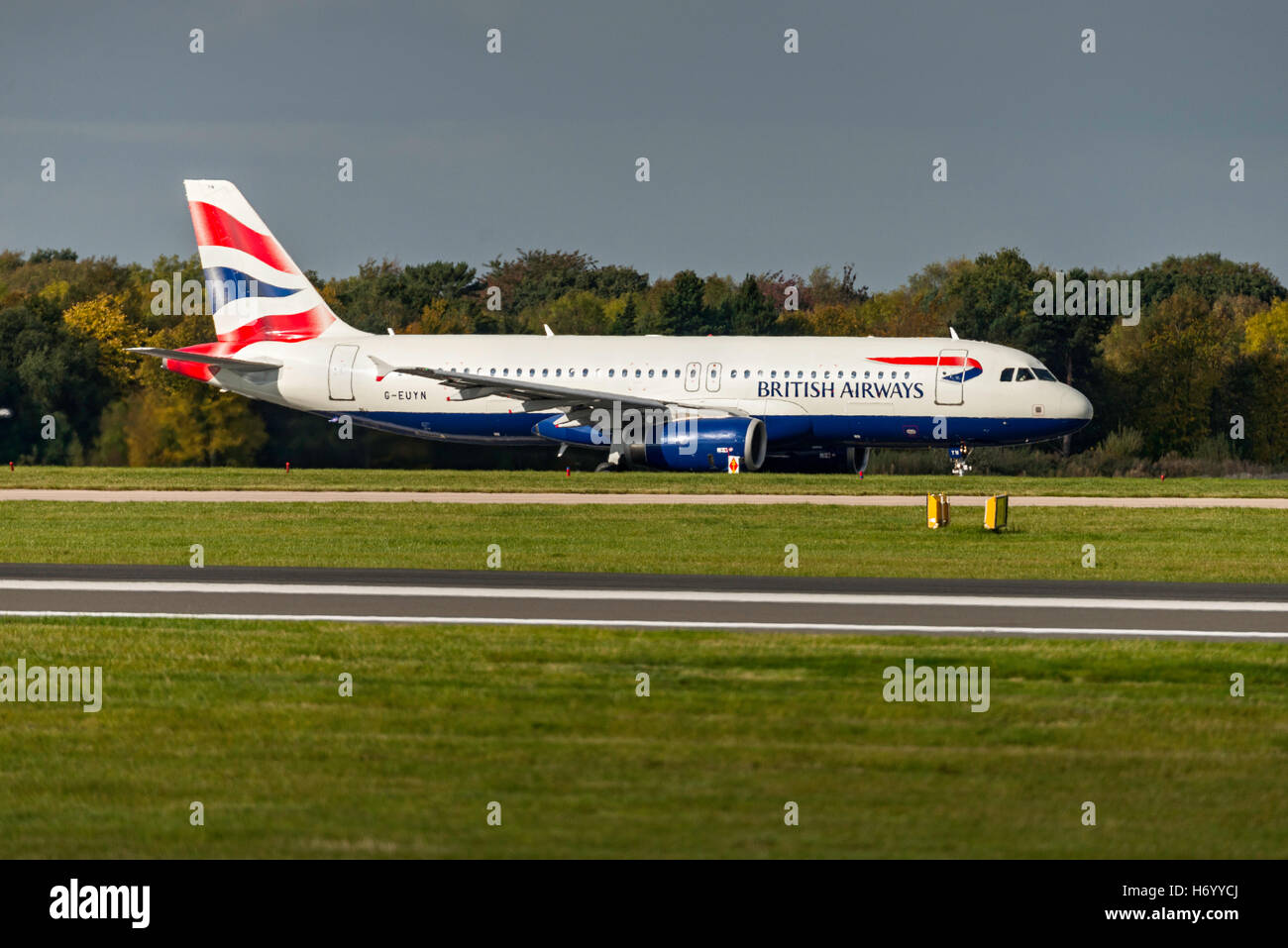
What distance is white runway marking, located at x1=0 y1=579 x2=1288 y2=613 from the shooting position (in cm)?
1927

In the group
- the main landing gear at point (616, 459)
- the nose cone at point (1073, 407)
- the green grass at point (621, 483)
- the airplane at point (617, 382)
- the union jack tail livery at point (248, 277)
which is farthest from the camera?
the union jack tail livery at point (248, 277)

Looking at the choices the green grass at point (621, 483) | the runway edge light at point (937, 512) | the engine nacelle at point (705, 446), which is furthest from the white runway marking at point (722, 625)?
the engine nacelle at point (705, 446)

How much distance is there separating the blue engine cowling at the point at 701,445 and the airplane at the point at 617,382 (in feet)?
0.13

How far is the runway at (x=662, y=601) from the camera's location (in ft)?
57.1

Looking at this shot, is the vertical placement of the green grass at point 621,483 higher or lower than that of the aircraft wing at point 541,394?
lower

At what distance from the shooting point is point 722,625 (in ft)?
56.3

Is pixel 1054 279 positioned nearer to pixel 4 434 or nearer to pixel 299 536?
pixel 4 434

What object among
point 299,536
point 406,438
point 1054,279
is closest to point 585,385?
point 406,438

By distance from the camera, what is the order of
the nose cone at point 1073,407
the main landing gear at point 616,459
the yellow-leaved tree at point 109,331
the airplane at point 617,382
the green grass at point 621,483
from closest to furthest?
the green grass at point 621,483, the airplane at point 617,382, the nose cone at point 1073,407, the main landing gear at point 616,459, the yellow-leaved tree at point 109,331

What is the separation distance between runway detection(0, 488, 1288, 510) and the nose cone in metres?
5.74

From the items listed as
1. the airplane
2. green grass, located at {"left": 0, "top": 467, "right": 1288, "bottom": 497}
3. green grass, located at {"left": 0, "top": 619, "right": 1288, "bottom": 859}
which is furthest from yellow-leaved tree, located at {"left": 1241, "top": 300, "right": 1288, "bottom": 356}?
green grass, located at {"left": 0, "top": 619, "right": 1288, "bottom": 859}

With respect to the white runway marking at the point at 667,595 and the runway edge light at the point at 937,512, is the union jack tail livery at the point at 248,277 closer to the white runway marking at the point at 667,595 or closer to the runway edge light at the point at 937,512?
the runway edge light at the point at 937,512

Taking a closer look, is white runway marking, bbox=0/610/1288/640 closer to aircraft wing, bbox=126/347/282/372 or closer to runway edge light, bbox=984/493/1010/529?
runway edge light, bbox=984/493/1010/529
